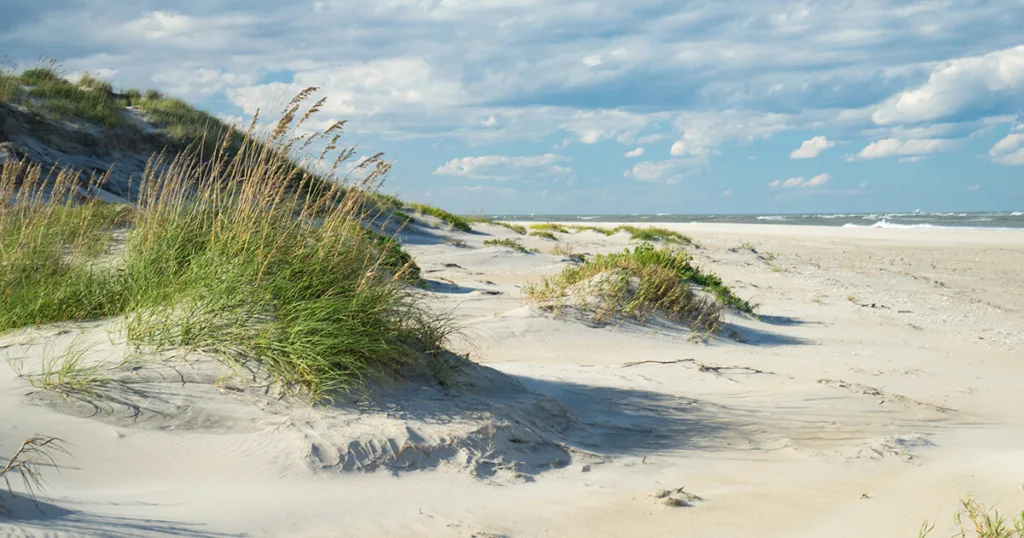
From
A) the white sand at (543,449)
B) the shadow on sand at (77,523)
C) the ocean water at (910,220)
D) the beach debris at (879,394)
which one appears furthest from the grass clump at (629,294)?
the ocean water at (910,220)

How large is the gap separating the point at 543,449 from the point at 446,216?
18.4 meters

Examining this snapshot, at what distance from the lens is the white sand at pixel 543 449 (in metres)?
3.46

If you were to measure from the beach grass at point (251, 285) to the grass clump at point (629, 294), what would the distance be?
123 inches

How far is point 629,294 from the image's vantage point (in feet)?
29.0

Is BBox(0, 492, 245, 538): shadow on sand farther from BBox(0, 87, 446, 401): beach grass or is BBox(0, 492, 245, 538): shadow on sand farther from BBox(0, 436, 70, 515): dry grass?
BBox(0, 87, 446, 401): beach grass

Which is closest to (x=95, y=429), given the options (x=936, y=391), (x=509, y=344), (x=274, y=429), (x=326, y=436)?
(x=274, y=429)

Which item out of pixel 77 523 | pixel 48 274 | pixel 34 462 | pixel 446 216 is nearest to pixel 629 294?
pixel 48 274

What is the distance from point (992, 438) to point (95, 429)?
213 inches

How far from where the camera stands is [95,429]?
Answer: 3.74 metres

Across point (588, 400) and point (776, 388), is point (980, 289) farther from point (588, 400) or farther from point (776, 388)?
point (588, 400)

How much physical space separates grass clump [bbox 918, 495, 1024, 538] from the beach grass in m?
2.93

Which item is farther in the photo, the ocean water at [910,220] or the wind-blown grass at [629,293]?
the ocean water at [910,220]

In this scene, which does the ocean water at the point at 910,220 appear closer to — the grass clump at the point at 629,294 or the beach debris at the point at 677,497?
the grass clump at the point at 629,294

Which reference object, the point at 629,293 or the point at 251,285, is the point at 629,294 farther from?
the point at 251,285
